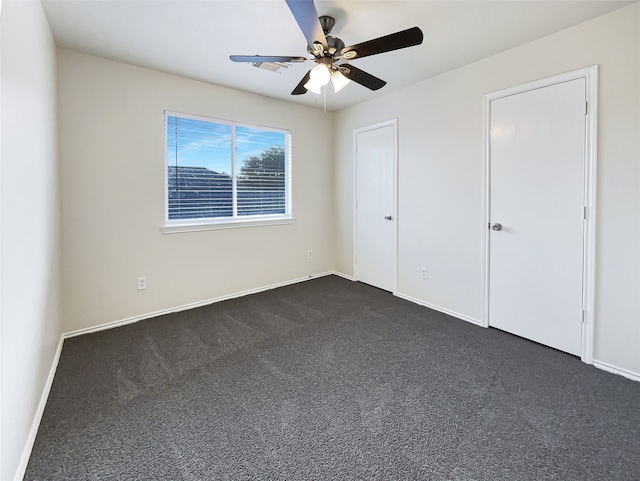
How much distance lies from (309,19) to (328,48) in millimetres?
341

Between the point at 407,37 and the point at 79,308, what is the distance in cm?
343

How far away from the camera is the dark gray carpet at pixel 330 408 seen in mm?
1444

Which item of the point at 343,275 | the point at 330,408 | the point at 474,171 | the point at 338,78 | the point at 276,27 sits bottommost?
the point at 330,408

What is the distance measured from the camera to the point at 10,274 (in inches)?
53.1

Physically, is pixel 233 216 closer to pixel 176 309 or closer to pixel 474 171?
pixel 176 309

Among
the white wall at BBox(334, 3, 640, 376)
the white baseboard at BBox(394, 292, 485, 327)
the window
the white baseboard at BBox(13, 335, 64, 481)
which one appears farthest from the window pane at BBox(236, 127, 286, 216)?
the white baseboard at BBox(13, 335, 64, 481)

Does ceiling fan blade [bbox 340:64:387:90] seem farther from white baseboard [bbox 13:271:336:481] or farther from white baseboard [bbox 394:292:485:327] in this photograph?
white baseboard [bbox 13:271:336:481]

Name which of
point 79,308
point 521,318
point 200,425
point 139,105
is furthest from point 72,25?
point 521,318

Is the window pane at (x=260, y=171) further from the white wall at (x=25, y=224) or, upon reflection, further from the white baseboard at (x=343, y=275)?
the white wall at (x=25, y=224)

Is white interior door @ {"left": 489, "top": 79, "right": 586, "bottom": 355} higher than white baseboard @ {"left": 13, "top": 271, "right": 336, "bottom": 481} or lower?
higher

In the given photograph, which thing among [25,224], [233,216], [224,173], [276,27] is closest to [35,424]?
[25,224]

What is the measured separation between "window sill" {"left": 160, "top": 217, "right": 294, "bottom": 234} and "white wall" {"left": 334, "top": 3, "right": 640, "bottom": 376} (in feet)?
3.56

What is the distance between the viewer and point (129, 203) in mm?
3025

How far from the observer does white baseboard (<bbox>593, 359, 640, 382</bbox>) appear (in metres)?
2.11
